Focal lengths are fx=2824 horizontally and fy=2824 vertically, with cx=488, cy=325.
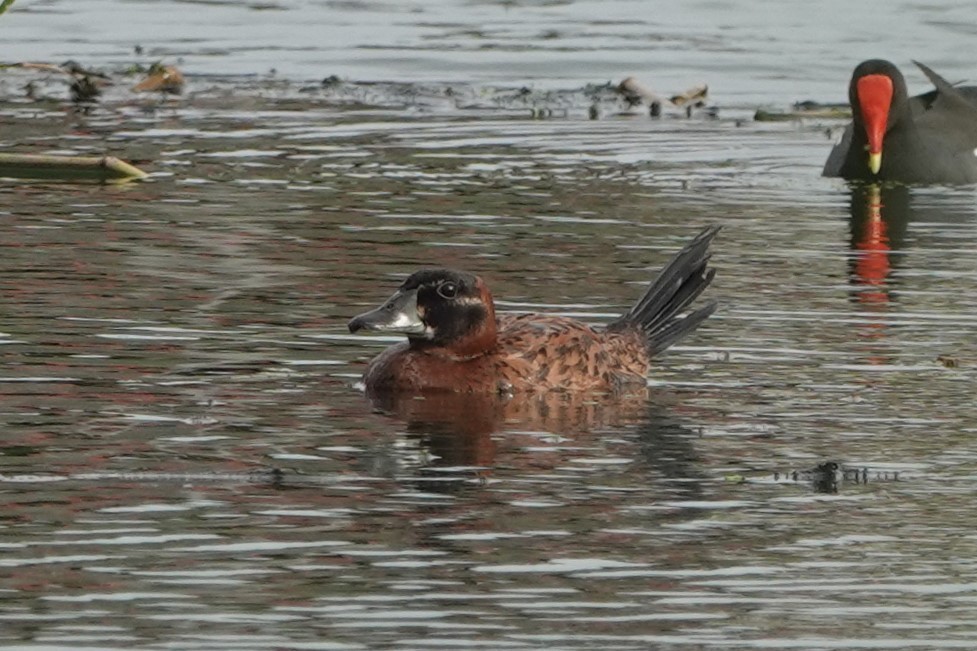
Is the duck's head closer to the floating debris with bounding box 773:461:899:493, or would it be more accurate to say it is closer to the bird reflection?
the floating debris with bounding box 773:461:899:493

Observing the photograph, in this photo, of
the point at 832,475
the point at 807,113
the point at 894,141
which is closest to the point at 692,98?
the point at 807,113

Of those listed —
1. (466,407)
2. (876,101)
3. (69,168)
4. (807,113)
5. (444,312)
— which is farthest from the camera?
(807,113)

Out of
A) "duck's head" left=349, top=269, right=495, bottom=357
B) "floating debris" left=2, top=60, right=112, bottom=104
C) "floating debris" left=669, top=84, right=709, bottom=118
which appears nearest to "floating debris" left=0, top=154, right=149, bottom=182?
"floating debris" left=2, top=60, right=112, bottom=104

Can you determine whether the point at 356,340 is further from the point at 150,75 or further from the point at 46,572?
Answer: the point at 150,75

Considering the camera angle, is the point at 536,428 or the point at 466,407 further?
the point at 466,407

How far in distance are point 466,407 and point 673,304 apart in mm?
1679

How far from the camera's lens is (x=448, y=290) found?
11.5m

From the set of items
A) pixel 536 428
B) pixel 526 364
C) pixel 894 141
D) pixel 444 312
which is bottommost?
pixel 536 428

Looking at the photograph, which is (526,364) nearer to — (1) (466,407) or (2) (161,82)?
(1) (466,407)

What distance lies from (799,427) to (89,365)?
2.99 metres

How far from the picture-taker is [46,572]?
8.26 m

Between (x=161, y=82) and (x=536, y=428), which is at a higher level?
(x=161, y=82)

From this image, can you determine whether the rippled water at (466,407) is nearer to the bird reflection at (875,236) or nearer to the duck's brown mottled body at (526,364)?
the bird reflection at (875,236)

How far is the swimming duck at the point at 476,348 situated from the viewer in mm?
11430
